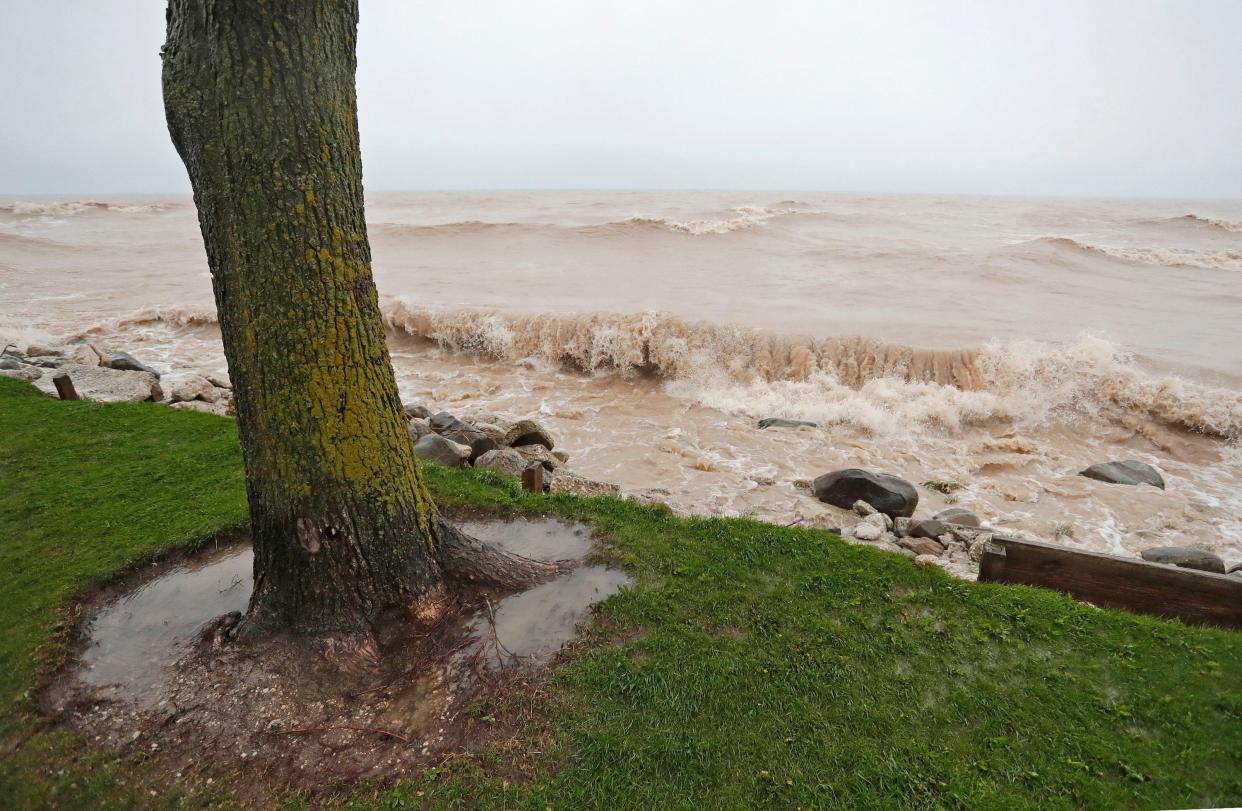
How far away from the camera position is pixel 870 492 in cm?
784

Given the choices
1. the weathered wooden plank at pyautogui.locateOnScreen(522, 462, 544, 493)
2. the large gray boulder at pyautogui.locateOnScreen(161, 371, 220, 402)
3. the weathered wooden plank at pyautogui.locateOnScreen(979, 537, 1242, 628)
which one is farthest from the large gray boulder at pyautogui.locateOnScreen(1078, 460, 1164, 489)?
the large gray boulder at pyautogui.locateOnScreen(161, 371, 220, 402)

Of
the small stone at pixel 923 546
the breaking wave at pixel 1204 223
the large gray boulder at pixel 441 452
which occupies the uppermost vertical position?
the breaking wave at pixel 1204 223

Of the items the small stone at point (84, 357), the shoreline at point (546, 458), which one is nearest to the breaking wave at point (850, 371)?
the shoreline at point (546, 458)

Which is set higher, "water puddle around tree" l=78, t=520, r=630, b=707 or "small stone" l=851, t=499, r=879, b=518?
"water puddle around tree" l=78, t=520, r=630, b=707

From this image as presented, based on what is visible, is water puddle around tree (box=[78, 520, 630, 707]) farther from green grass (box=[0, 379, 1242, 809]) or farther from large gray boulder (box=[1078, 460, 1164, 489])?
large gray boulder (box=[1078, 460, 1164, 489])

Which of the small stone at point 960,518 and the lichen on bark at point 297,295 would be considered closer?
the lichen on bark at point 297,295

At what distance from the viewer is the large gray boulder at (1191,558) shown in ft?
19.8

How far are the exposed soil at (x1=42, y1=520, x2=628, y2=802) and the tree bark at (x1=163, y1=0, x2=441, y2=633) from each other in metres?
0.31

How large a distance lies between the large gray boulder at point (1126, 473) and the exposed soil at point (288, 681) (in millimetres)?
8215

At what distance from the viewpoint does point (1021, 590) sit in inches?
180

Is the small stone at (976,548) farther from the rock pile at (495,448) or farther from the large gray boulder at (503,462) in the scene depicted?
the large gray boulder at (503,462)

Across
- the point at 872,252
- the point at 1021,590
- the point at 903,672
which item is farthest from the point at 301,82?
the point at 872,252

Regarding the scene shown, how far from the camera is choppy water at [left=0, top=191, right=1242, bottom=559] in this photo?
361 inches

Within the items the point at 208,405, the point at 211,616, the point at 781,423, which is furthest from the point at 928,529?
the point at 208,405
